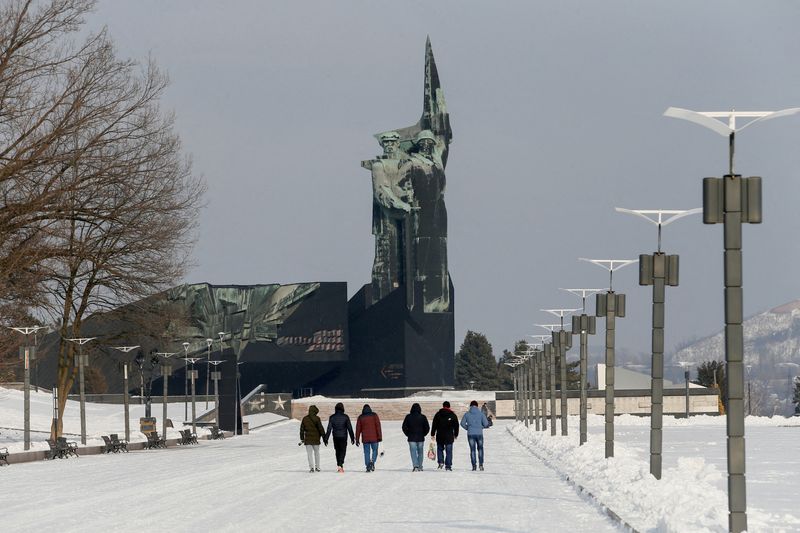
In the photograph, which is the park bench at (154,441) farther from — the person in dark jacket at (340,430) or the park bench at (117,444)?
the person in dark jacket at (340,430)

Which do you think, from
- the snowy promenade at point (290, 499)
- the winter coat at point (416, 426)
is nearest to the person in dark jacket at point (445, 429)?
the winter coat at point (416, 426)

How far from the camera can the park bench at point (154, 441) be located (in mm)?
55938

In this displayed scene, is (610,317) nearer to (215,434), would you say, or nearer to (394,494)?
(394,494)

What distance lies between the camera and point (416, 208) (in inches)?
5074

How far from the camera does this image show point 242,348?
135 meters

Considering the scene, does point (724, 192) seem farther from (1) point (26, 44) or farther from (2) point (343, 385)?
(2) point (343, 385)

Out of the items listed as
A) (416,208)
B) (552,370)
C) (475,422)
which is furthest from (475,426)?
(416,208)

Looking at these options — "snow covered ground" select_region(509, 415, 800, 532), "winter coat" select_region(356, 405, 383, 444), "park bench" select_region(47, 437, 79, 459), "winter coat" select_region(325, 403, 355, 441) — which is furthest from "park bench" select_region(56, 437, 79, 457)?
"winter coat" select_region(356, 405, 383, 444)

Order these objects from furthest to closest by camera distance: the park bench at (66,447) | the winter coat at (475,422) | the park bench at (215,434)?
the park bench at (215,434) < the park bench at (66,447) < the winter coat at (475,422)

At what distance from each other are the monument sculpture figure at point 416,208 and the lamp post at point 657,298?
97.8 meters

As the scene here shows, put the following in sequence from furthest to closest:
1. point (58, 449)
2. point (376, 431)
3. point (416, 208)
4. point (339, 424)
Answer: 1. point (416, 208)
2. point (58, 449)
3. point (376, 431)
4. point (339, 424)

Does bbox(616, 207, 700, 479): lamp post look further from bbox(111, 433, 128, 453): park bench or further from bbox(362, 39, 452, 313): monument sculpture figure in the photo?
bbox(362, 39, 452, 313): monument sculpture figure

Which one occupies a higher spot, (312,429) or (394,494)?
(312,429)

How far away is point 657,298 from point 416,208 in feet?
328
